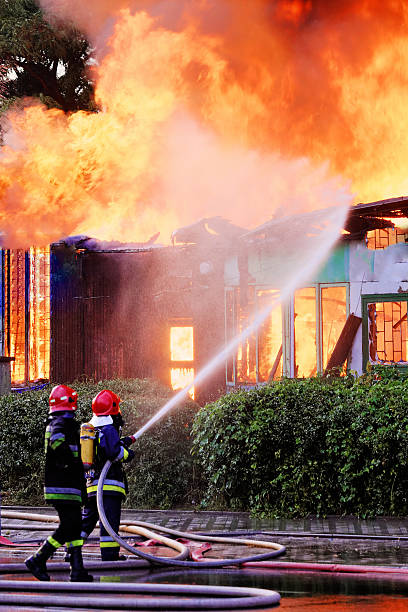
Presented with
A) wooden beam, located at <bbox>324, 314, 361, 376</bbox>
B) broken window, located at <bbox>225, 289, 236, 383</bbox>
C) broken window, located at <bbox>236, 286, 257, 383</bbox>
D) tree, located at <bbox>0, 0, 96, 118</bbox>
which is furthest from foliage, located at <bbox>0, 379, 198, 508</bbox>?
tree, located at <bbox>0, 0, 96, 118</bbox>

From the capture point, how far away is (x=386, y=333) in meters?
17.8

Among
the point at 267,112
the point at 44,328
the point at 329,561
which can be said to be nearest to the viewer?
the point at 329,561

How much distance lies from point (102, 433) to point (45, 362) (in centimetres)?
1504

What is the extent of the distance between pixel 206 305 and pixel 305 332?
112 inches

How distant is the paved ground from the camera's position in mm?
10008

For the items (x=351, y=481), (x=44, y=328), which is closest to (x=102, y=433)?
(x=351, y=481)

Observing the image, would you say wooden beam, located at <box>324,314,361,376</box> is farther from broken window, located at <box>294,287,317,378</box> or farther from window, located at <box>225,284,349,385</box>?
broken window, located at <box>294,287,317,378</box>

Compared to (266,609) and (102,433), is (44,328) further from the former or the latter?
(266,609)

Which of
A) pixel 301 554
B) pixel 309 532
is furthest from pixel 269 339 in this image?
pixel 301 554

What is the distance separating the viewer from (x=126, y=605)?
7.25 metres

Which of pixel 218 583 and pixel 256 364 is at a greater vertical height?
pixel 256 364

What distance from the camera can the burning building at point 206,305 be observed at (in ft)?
58.4

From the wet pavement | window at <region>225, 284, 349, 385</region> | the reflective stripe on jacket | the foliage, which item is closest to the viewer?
the wet pavement

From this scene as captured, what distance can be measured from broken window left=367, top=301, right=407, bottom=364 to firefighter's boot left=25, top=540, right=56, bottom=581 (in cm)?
1021
